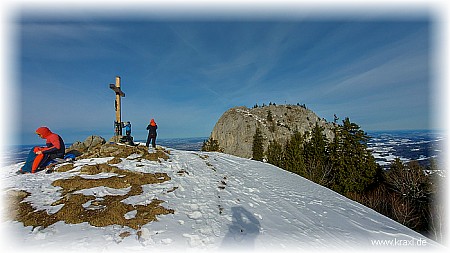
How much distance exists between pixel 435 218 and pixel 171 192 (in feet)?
92.8

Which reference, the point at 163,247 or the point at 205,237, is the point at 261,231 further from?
the point at 163,247

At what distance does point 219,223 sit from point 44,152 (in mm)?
10149

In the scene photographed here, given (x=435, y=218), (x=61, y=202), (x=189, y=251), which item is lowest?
(x=435, y=218)

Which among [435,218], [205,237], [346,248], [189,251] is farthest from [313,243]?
[435,218]

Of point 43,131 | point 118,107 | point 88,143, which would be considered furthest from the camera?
point 88,143

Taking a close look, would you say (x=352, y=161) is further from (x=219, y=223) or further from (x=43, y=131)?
(x=43, y=131)

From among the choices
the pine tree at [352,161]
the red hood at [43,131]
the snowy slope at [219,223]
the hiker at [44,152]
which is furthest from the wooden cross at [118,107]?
the pine tree at [352,161]

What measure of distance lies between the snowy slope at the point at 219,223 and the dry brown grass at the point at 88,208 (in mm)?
250

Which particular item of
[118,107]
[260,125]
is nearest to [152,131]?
[118,107]

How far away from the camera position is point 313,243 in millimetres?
6004

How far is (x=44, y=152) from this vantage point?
10.1 m

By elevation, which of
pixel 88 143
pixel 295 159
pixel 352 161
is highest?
pixel 88 143

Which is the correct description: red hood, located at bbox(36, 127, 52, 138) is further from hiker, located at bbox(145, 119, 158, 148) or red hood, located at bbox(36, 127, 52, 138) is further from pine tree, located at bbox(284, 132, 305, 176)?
pine tree, located at bbox(284, 132, 305, 176)

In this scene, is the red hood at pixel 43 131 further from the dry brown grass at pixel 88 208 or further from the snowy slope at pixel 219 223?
the dry brown grass at pixel 88 208
